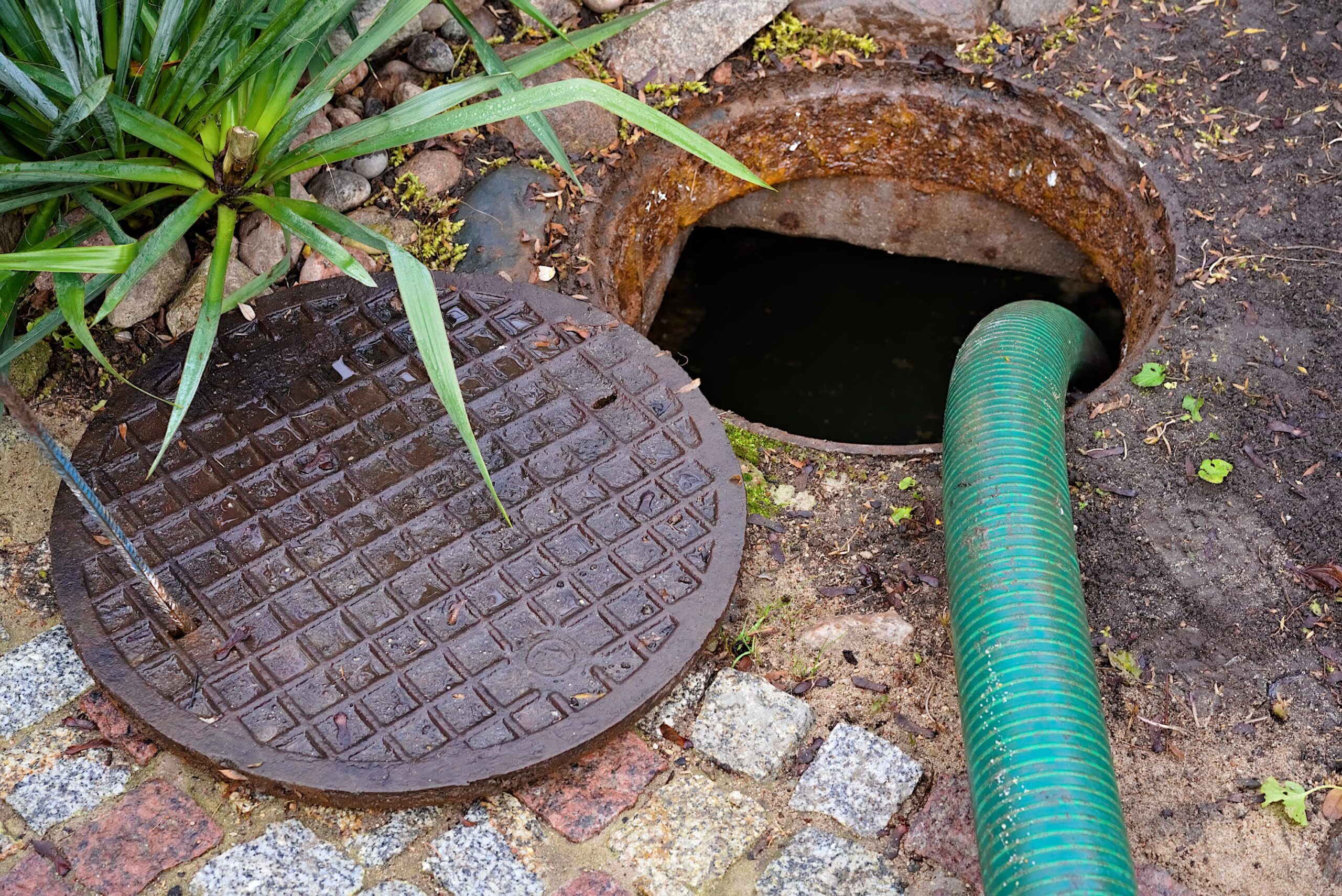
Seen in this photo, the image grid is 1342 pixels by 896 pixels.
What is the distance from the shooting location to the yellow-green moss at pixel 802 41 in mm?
3686

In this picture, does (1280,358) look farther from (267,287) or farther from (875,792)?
(267,287)

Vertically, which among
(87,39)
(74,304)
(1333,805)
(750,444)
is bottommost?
(1333,805)

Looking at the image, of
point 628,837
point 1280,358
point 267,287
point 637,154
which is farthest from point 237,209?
→ point 1280,358

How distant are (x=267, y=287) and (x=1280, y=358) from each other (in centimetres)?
265

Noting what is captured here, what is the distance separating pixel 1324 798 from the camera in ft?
7.05

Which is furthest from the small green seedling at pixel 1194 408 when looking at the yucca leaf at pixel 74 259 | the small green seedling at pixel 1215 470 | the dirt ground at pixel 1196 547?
the yucca leaf at pixel 74 259

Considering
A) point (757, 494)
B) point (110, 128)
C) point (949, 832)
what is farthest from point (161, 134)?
point (949, 832)

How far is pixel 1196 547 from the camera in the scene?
8.32ft

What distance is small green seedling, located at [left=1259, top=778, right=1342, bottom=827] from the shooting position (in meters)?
2.12

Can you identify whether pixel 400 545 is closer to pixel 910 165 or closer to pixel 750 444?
pixel 750 444

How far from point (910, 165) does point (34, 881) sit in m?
3.31

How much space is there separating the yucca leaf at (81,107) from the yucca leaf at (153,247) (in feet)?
0.82

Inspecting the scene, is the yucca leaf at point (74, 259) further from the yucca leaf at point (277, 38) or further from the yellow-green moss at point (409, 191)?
the yellow-green moss at point (409, 191)

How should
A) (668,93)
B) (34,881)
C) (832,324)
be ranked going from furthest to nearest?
(832,324) < (668,93) < (34,881)
